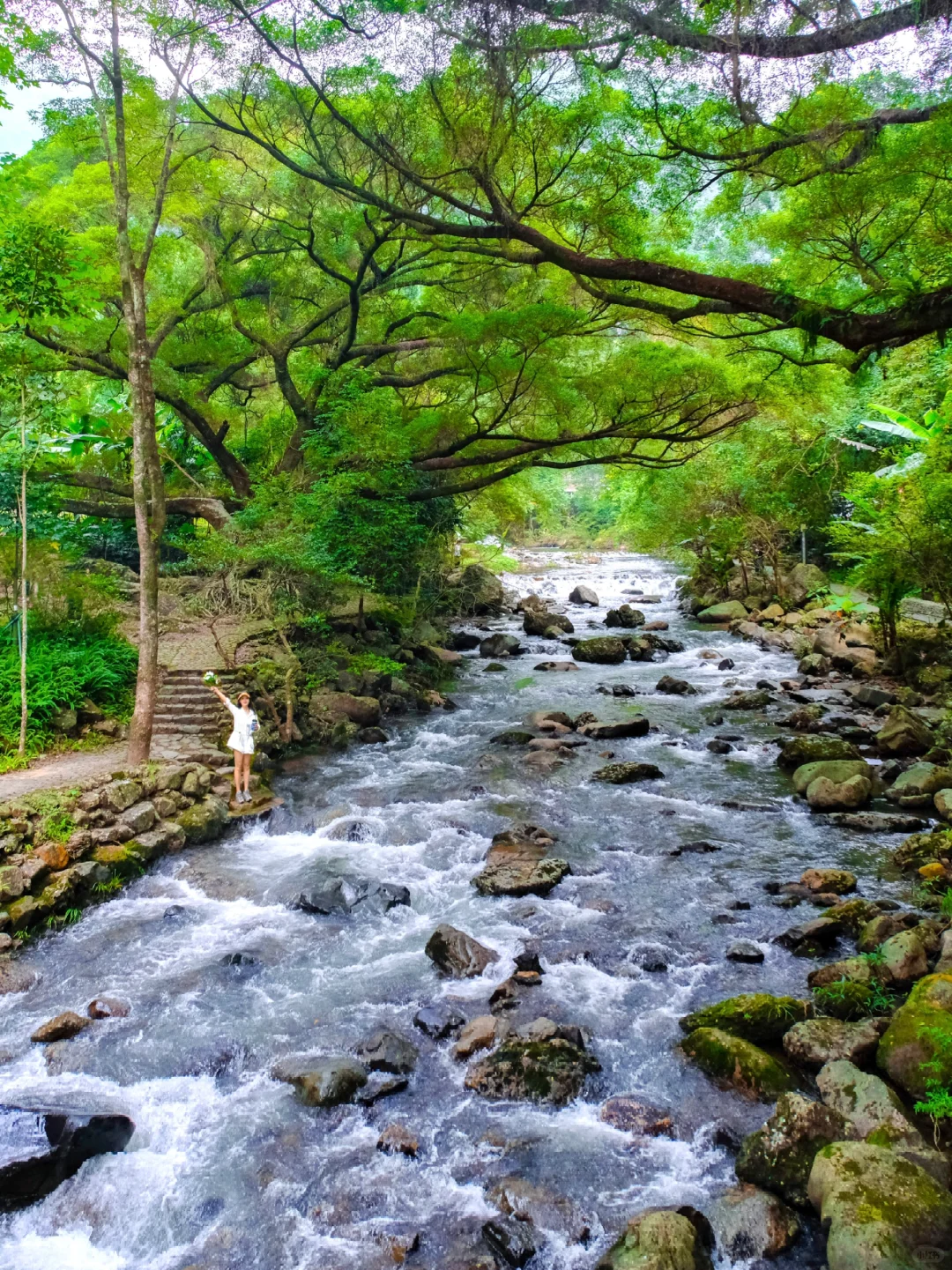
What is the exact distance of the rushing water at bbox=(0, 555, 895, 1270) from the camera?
466 cm

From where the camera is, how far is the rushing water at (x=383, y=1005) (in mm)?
4660

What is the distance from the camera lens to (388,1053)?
19.5 ft

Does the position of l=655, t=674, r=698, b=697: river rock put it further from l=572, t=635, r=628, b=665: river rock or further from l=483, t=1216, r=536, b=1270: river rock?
l=483, t=1216, r=536, b=1270: river rock

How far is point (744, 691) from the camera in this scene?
1703cm

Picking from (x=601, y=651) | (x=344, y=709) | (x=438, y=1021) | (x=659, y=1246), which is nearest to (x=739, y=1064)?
(x=659, y=1246)

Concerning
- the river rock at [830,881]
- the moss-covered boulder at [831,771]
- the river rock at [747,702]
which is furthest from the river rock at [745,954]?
the river rock at [747,702]

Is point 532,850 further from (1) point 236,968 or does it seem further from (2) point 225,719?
(2) point 225,719

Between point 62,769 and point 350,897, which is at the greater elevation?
point 62,769

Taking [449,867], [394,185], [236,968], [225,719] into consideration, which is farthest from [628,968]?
[394,185]

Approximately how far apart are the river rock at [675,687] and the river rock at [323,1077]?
42.5ft

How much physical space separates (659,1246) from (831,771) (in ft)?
27.0

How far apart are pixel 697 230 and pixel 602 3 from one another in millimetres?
9198

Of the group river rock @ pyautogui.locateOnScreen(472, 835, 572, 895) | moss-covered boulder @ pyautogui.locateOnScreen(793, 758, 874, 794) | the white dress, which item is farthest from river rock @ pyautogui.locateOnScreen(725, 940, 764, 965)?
the white dress

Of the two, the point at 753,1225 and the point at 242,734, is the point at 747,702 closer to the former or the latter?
the point at 242,734
